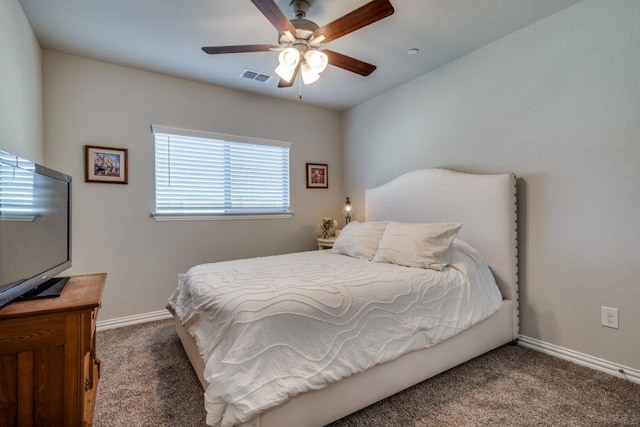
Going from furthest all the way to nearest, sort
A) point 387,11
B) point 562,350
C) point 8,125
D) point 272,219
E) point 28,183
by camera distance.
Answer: point 272,219 < point 562,350 < point 8,125 < point 387,11 < point 28,183

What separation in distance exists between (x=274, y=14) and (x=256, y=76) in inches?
65.3

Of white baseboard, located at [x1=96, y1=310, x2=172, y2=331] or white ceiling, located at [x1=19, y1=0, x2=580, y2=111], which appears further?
white baseboard, located at [x1=96, y1=310, x2=172, y2=331]

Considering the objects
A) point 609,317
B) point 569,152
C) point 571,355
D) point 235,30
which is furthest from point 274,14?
point 571,355

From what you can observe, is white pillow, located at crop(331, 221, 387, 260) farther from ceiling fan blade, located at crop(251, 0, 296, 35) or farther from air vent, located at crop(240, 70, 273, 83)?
air vent, located at crop(240, 70, 273, 83)

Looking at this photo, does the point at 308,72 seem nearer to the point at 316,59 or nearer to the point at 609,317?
the point at 316,59

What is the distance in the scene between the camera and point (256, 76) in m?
3.23

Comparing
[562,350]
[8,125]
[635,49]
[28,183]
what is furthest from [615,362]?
[8,125]

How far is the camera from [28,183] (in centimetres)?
139

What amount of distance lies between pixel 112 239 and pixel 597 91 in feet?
13.5

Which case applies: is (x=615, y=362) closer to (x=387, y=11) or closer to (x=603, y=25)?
(x=603, y=25)

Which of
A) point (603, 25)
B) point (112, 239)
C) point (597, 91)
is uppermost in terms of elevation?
point (603, 25)

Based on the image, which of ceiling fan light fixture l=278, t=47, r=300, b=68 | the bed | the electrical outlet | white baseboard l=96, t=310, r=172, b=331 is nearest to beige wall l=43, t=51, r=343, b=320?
white baseboard l=96, t=310, r=172, b=331

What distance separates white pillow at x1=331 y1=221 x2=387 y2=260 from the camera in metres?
2.74

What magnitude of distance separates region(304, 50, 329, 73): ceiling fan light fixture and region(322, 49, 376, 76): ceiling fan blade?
0.14 m
